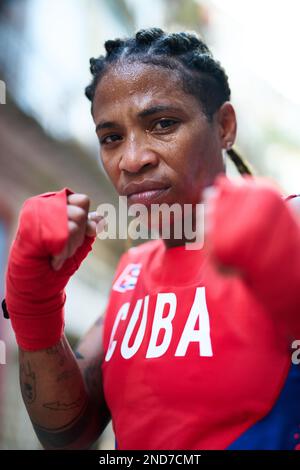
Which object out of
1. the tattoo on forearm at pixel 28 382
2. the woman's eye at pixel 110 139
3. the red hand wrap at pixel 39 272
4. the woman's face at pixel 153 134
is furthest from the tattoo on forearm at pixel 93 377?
the woman's eye at pixel 110 139

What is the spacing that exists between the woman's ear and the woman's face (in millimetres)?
148

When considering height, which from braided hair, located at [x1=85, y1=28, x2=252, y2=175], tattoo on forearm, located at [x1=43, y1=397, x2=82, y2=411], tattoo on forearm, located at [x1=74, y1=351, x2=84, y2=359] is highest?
braided hair, located at [x1=85, y1=28, x2=252, y2=175]

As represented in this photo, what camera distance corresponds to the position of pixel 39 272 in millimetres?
1301

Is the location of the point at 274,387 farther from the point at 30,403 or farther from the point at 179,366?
the point at 30,403

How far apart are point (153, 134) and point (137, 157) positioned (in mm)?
88

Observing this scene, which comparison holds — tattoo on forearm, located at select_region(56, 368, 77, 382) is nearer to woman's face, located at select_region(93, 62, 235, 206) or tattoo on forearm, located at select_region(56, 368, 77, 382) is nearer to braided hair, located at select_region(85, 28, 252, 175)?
woman's face, located at select_region(93, 62, 235, 206)

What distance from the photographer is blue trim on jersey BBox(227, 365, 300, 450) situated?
52.7 inches

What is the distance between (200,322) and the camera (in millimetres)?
1483

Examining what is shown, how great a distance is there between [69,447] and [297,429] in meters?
0.75

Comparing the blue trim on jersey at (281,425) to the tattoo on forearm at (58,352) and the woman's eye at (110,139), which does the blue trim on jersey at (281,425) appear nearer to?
the tattoo on forearm at (58,352)

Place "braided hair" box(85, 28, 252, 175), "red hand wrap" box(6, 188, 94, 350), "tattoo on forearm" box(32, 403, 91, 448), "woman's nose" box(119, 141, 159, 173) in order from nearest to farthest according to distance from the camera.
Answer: "red hand wrap" box(6, 188, 94, 350) → "woman's nose" box(119, 141, 159, 173) → "braided hair" box(85, 28, 252, 175) → "tattoo on forearm" box(32, 403, 91, 448)

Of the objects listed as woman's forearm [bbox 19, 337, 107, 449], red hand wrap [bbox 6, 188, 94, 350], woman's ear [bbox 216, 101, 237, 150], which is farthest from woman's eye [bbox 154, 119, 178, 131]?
woman's forearm [bbox 19, 337, 107, 449]

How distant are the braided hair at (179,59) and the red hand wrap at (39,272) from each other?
533 millimetres

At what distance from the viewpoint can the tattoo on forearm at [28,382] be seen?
5.37 ft
